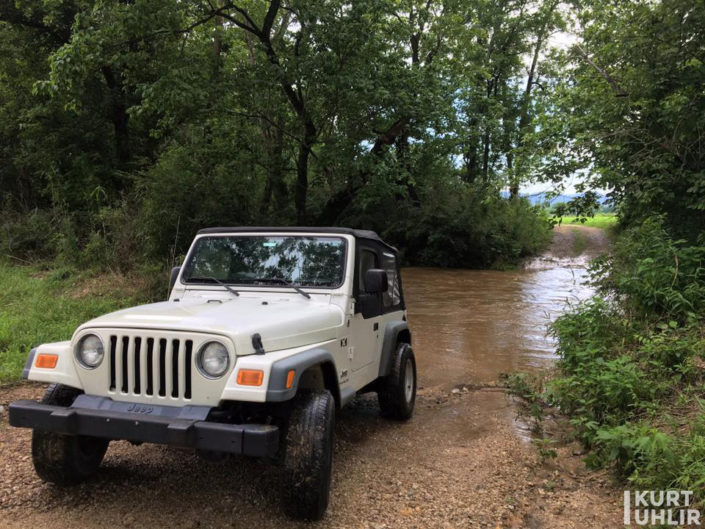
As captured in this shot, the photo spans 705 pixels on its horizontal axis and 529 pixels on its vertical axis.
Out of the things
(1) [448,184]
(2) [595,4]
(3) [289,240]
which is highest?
(2) [595,4]

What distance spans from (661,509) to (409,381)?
8.96ft

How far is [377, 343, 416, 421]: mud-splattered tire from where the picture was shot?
517 cm

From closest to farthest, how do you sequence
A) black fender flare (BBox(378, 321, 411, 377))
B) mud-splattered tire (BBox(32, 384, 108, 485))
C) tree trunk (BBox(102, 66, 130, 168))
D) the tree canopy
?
mud-splattered tire (BBox(32, 384, 108, 485))
black fender flare (BBox(378, 321, 411, 377))
the tree canopy
tree trunk (BBox(102, 66, 130, 168))

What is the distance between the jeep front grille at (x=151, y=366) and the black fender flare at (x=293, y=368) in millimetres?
526

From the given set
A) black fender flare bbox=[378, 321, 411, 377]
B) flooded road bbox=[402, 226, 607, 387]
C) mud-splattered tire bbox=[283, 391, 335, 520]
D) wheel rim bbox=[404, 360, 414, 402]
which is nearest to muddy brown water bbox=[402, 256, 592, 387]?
flooded road bbox=[402, 226, 607, 387]

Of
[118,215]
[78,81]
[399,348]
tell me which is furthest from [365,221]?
[399,348]

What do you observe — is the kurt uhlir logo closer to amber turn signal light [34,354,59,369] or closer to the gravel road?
the gravel road

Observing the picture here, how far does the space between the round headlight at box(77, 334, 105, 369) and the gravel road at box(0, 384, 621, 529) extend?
933mm

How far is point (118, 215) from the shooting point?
12.1m

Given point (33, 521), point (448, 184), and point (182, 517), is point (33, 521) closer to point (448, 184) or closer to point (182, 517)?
point (182, 517)

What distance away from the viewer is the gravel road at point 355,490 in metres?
3.28

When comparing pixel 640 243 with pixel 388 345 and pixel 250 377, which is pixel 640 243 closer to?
pixel 388 345

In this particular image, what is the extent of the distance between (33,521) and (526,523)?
3059 mm

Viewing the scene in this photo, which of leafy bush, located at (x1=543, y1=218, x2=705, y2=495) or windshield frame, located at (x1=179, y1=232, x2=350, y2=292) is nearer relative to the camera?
leafy bush, located at (x1=543, y1=218, x2=705, y2=495)
